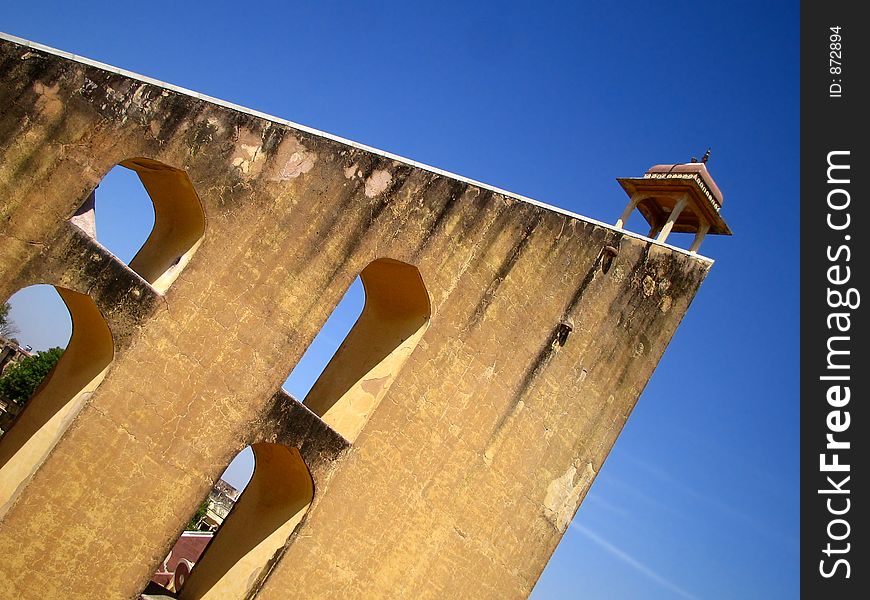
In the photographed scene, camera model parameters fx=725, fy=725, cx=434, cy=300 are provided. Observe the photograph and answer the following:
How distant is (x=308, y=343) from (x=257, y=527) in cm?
196

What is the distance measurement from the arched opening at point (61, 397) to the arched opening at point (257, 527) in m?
1.75

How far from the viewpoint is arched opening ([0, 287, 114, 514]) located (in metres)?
5.94

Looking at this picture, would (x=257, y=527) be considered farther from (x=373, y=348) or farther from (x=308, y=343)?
(x=373, y=348)

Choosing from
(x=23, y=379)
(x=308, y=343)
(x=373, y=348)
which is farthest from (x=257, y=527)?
(x=23, y=379)

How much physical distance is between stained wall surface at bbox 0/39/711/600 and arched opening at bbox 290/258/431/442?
73mm

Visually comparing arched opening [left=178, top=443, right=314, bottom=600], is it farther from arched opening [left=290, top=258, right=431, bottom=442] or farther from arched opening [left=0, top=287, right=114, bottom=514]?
arched opening [left=0, top=287, right=114, bottom=514]

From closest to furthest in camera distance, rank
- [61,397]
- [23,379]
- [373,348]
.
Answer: [61,397]
[373,348]
[23,379]

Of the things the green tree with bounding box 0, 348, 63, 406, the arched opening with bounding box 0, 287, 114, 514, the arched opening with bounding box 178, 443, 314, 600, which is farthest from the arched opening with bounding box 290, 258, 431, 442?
the green tree with bounding box 0, 348, 63, 406

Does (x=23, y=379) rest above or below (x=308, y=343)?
below

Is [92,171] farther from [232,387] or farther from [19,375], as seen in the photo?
[19,375]

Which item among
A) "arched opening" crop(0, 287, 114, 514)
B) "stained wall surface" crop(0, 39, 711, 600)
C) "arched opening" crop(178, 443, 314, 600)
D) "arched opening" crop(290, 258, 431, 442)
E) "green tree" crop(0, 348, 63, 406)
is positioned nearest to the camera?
"stained wall surface" crop(0, 39, 711, 600)

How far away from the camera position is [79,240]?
227 inches

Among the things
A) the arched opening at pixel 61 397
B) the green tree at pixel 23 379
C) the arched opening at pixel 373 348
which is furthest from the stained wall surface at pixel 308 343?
the green tree at pixel 23 379

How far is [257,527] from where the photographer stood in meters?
7.02
